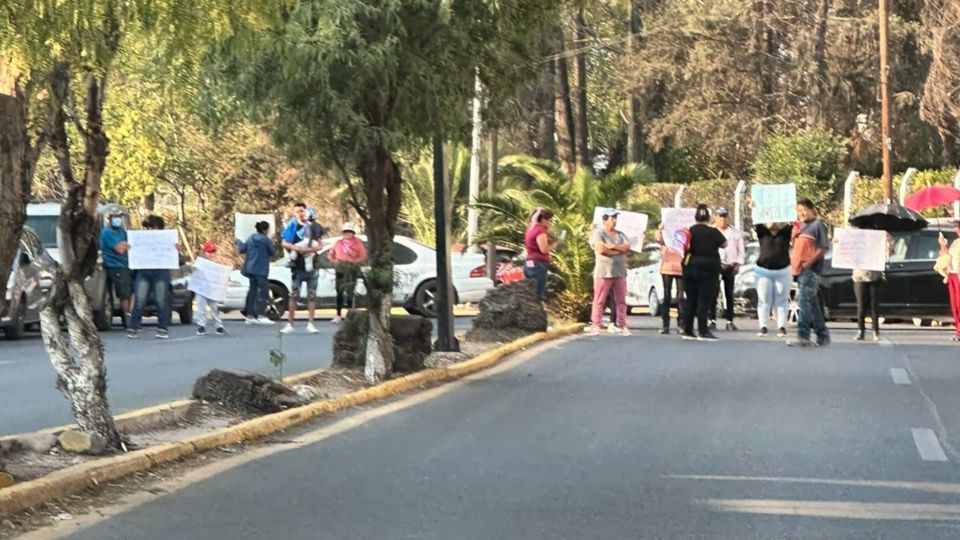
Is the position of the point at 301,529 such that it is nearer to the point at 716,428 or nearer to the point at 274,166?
the point at 716,428

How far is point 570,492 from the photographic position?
9.13 metres

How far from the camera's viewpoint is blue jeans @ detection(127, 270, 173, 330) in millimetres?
22891

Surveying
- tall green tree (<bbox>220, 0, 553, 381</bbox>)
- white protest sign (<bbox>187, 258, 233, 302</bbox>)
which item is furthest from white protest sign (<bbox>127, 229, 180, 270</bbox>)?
tall green tree (<bbox>220, 0, 553, 381</bbox>)

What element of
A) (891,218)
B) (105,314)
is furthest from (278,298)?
(891,218)

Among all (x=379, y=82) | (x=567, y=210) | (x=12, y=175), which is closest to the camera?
(x=12, y=175)

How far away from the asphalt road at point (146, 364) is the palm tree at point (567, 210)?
1.85 metres

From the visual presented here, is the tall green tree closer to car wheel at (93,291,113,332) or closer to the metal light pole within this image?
the metal light pole

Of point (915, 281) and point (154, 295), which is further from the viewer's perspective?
point (915, 281)

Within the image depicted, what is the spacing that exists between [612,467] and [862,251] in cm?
1260

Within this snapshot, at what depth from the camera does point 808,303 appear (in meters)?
19.6

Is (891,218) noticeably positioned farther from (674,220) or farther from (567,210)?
(567,210)

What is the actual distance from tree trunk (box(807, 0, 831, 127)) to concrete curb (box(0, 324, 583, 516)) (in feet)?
112

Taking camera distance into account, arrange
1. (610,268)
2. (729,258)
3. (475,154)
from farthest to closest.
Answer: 1. (475,154)
2. (729,258)
3. (610,268)

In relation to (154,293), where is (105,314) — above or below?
below
